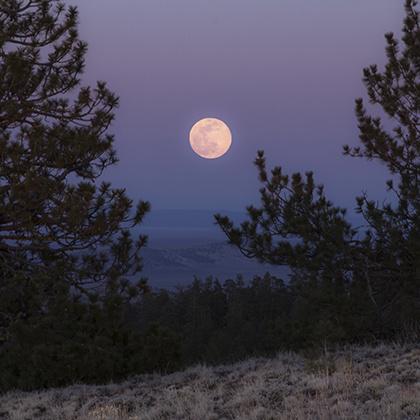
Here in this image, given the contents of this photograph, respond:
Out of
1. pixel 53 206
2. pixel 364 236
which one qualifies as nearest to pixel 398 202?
pixel 364 236

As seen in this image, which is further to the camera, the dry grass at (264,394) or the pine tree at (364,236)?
the pine tree at (364,236)

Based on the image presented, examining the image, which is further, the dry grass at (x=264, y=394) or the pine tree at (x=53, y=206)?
the pine tree at (x=53, y=206)

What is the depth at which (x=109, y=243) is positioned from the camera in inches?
482

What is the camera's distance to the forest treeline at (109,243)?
11.3 meters

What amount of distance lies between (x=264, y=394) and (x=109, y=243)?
576 centimetres

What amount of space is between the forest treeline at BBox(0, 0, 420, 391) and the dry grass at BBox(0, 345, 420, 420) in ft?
4.24

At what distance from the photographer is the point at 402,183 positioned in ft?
42.2

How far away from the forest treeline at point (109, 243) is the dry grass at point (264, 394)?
129 cm

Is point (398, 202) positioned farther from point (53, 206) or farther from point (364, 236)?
point (53, 206)

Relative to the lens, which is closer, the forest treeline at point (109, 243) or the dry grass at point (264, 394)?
the dry grass at point (264, 394)

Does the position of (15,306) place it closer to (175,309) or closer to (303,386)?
(303,386)

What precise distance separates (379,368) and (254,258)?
20.4 feet

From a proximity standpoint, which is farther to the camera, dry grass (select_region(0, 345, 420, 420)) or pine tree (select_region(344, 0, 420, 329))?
pine tree (select_region(344, 0, 420, 329))

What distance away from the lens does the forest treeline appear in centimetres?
1130
